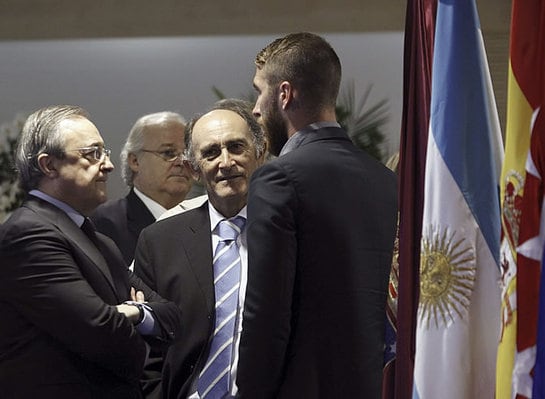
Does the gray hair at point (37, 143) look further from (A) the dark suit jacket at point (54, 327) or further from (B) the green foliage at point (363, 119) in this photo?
(B) the green foliage at point (363, 119)

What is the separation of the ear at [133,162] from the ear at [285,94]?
7.26ft

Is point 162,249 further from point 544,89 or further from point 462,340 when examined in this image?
point 544,89

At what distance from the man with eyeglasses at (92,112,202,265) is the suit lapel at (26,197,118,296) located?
1.30 metres

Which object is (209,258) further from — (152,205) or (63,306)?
(152,205)

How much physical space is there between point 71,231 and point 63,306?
0.93 feet

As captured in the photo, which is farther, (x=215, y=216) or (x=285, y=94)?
(x=215, y=216)

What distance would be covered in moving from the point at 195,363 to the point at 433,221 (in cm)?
121

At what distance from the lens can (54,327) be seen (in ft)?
11.1

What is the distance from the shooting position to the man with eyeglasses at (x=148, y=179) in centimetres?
502

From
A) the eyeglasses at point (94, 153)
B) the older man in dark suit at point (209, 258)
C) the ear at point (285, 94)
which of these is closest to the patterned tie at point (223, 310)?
the older man in dark suit at point (209, 258)

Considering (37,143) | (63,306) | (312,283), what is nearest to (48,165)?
(37,143)

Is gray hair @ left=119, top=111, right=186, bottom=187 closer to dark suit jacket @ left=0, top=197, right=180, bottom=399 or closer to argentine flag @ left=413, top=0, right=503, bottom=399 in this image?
dark suit jacket @ left=0, top=197, right=180, bottom=399

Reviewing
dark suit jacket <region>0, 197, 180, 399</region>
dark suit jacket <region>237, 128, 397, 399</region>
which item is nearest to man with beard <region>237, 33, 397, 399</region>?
→ dark suit jacket <region>237, 128, 397, 399</region>

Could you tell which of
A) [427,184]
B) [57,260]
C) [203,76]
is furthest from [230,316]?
[203,76]
